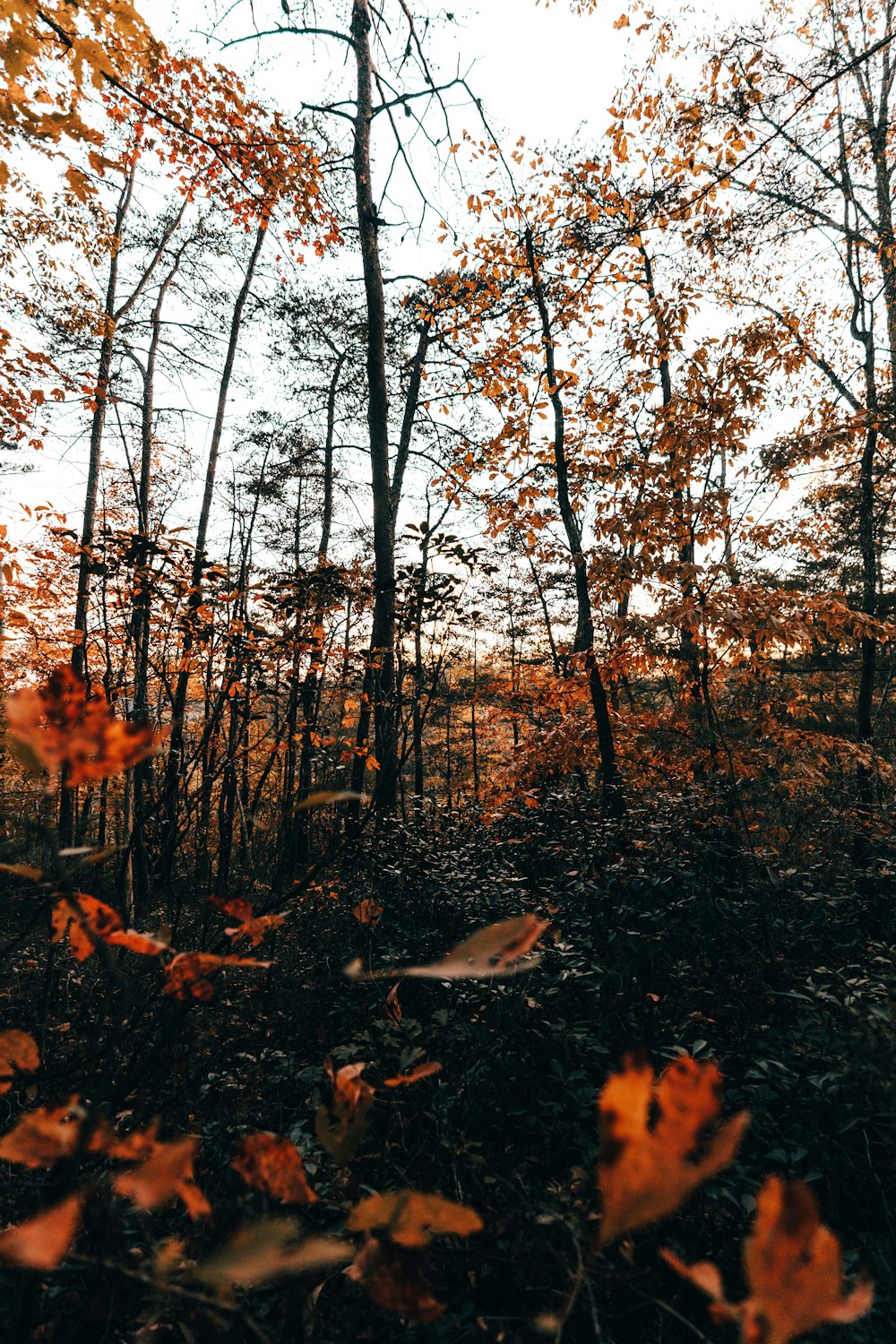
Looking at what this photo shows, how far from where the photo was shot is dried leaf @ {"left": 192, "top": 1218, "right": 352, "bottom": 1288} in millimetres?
373

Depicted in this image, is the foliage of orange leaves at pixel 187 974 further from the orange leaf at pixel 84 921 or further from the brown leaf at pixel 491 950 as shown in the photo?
the brown leaf at pixel 491 950

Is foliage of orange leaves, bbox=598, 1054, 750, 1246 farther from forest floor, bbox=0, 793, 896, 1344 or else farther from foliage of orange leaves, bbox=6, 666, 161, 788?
foliage of orange leaves, bbox=6, 666, 161, 788

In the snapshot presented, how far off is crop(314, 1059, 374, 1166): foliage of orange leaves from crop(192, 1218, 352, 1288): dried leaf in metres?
0.10

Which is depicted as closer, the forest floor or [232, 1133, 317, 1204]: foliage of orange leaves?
[232, 1133, 317, 1204]: foliage of orange leaves

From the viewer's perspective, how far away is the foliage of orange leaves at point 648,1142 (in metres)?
0.28

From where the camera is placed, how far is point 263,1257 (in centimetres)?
39

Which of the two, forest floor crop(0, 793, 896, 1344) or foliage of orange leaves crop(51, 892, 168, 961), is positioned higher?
foliage of orange leaves crop(51, 892, 168, 961)

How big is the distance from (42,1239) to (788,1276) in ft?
1.40

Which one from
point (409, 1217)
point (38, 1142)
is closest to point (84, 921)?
point (38, 1142)

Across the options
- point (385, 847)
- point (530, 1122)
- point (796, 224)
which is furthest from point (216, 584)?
point (796, 224)

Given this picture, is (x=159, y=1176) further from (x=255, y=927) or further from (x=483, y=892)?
(x=483, y=892)

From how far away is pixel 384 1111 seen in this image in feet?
6.72

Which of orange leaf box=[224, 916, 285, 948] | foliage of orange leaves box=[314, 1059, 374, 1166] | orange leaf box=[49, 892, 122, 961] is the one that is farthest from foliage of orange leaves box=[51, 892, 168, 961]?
foliage of orange leaves box=[314, 1059, 374, 1166]

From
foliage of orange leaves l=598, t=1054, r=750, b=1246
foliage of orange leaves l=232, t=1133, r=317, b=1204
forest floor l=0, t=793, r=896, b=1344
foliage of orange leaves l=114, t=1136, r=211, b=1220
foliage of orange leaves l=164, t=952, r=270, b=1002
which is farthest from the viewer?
forest floor l=0, t=793, r=896, b=1344
